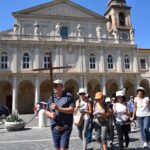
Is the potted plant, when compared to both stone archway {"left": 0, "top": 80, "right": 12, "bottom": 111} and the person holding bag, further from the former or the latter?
stone archway {"left": 0, "top": 80, "right": 12, "bottom": 111}

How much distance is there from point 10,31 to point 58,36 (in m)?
6.06

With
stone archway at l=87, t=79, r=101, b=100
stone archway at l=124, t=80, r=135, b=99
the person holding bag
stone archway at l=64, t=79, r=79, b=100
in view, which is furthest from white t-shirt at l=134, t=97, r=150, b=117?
stone archway at l=124, t=80, r=135, b=99

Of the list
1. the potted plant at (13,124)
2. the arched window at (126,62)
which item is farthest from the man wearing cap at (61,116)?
the arched window at (126,62)

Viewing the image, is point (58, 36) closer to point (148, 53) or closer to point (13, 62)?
point (13, 62)

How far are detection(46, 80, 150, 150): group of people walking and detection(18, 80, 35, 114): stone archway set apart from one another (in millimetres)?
25434

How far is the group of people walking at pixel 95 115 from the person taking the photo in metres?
5.04

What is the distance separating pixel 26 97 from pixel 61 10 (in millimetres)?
12527

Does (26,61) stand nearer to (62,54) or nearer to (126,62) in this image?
(62,54)

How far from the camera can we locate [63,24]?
35.1m

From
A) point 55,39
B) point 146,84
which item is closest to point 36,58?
point 55,39

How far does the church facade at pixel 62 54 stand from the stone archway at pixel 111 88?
0.14 m

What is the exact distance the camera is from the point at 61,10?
35.3 meters

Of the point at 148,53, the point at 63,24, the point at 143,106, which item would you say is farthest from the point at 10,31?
the point at 143,106

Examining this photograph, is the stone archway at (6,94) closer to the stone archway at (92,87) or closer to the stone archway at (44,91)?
the stone archway at (44,91)
